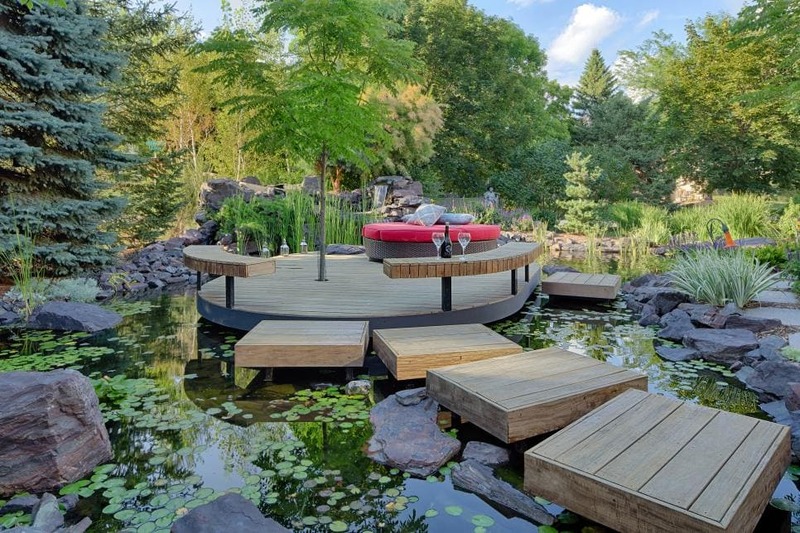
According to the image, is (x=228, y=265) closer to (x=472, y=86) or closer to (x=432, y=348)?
(x=432, y=348)

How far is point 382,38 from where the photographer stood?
5391 mm

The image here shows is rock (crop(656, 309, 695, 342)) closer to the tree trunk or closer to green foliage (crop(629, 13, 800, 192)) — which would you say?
the tree trunk

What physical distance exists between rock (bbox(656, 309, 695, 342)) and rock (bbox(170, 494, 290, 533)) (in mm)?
4023

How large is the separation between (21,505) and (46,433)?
30cm

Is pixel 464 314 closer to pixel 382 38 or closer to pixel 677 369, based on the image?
pixel 677 369

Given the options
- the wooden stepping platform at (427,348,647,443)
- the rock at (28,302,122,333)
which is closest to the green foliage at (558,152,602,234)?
the wooden stepping platform at (427,348,647,443)

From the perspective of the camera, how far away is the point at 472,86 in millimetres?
20188

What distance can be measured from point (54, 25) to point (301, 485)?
6660mm

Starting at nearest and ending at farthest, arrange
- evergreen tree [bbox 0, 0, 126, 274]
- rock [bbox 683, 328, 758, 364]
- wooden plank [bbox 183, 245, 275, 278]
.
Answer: rock [bbox 683, 328, 758, 364]
wooden plank [bbox 183, 245, 275, 278]
evergreen tree [bbox 0, 0, 126, 274]

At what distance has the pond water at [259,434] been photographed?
2096 mm

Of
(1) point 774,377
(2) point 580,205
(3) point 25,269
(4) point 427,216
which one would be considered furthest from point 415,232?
(2) point 580,205

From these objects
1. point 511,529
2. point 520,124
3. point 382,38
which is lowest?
point 511,529

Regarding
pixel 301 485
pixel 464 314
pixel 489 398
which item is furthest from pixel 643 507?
pixel 464 314

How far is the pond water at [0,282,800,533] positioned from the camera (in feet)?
→ 6.88
